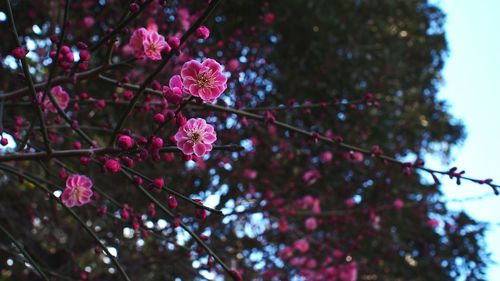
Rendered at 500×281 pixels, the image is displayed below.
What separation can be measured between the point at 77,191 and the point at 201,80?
2.11 ft

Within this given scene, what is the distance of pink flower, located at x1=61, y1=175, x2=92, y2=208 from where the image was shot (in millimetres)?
1590

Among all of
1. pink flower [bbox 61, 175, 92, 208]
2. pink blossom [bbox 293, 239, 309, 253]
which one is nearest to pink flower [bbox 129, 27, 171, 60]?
pink flower [bbox 61, 175, 92, 208]

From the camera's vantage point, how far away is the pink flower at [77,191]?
1.59 m

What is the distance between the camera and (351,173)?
460 cm

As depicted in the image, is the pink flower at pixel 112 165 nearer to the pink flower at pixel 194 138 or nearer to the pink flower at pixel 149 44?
the pink flower at pixel 194 138

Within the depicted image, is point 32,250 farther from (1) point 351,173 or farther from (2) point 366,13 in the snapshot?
(2) point 366,13

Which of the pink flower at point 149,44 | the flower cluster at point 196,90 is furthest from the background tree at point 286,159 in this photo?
the flower cluster at point 196,90

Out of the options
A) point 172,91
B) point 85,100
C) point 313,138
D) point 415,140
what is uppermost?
point 415,140

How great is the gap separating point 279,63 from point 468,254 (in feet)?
8.34

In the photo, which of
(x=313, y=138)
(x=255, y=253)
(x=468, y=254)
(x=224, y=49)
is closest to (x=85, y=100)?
(x=313, y=138)

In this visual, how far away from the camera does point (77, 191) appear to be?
1.60m

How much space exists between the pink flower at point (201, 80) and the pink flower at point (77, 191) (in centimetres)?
58

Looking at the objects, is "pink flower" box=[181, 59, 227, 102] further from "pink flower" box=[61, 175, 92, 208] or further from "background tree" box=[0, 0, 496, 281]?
"background tree" box=[0, 0, 496, 281]

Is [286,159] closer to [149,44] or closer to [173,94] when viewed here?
[149,44]
